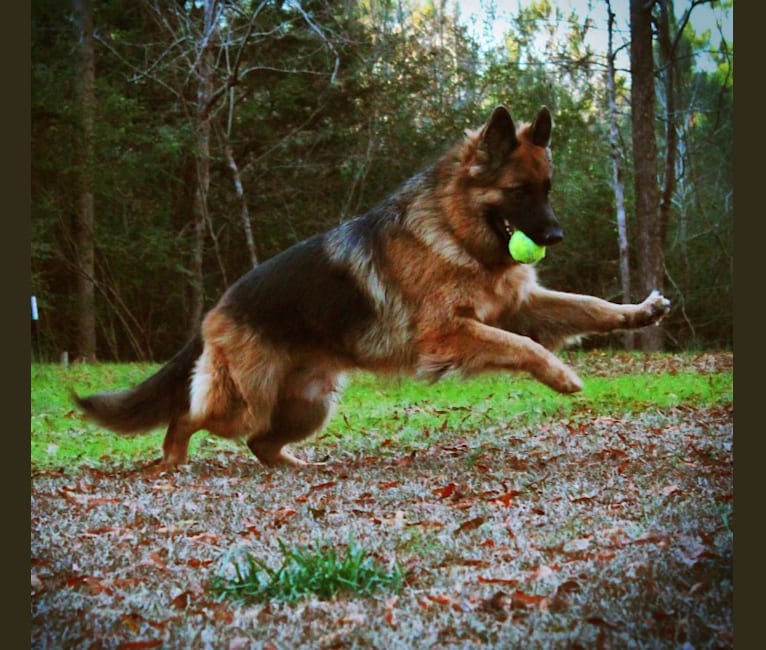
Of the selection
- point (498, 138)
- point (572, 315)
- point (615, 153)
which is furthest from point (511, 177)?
point (615, 153)

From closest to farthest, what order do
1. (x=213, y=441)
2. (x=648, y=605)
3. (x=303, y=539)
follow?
(x=648, y=605), (x=303, y=539), (x=213, y=441)

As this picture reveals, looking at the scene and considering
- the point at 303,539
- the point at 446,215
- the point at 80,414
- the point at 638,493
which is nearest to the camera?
the point at 303,539

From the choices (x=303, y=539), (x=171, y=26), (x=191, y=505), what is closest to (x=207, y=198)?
(x=171, y=26)

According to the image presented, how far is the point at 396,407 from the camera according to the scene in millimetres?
5430

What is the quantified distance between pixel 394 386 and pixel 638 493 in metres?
2.59

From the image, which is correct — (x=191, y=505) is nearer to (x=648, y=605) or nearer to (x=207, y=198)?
(x=207, y=198)

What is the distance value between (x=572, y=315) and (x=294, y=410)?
170 cm

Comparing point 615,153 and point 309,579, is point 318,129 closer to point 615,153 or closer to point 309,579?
point 615,153

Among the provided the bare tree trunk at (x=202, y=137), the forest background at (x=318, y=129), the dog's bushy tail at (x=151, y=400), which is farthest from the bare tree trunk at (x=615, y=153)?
the dog's bushy tail at (x=151, y=400)

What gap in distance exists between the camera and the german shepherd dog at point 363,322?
501 centimetres

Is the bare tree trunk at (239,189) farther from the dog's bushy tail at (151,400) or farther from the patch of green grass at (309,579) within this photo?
the patch of green grass at (309,579)

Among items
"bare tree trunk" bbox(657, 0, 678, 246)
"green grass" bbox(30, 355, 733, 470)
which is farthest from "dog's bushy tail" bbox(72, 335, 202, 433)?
"bare tree trunk" bbox(657, 0, 678, 246)

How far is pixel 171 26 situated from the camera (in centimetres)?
351

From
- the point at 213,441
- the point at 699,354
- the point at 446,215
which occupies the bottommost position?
the point at 213,441
